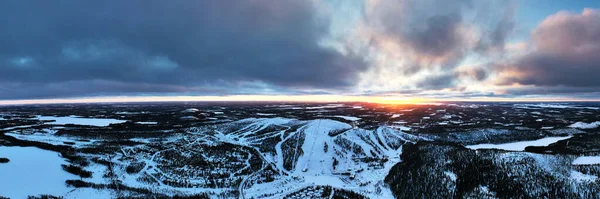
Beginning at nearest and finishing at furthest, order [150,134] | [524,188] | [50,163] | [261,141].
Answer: [524,188] < [50,163] < [261,141] < [150,134]

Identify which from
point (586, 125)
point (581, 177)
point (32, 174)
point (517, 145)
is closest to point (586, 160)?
point (581, 177)

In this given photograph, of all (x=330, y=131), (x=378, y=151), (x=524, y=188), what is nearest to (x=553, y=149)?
(x=524, y=188)

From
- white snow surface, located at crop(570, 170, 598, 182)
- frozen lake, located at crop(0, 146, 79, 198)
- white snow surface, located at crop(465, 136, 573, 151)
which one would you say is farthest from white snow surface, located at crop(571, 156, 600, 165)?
frozen lake, located at crop(0, 146, 79, 198)

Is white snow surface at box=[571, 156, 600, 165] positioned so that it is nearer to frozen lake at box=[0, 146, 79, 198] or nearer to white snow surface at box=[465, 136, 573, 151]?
white snow surface at box=[465, 136, 573, 151]

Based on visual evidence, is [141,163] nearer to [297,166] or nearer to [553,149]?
[297,166]

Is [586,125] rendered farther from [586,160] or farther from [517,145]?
[586,160]

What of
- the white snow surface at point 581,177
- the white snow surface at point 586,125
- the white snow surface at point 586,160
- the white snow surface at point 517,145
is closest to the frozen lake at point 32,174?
the white snow surface at point 581,177
